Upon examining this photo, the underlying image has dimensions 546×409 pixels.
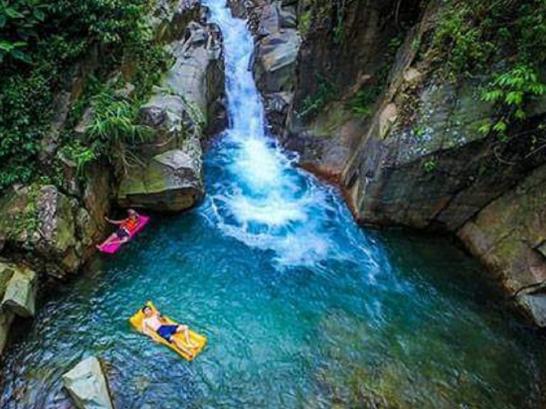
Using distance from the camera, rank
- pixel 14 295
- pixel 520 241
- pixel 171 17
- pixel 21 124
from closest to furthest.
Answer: pixel 14 295 < pixel 21 124 < pixel 520 241 < pixel 171 17

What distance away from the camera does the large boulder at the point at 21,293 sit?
6402mm

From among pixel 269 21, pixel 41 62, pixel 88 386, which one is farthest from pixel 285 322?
pixel 269 21

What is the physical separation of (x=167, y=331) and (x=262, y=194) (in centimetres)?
446

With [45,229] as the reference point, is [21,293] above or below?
below

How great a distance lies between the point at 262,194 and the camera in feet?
33.5

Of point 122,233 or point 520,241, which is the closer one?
point 520,241

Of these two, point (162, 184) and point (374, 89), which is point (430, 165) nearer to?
point (374, 89)

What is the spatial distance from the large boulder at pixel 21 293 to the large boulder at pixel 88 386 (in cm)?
140

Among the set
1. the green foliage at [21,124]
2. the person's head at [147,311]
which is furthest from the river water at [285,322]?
the green foliage at [21,124]

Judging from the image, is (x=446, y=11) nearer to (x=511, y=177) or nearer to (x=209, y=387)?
(x=511, y=177)

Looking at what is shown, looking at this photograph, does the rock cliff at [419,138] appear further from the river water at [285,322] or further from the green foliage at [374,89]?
the river water at [285,322]

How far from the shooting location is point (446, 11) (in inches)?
310

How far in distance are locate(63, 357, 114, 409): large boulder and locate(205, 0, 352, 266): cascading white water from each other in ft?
12.3

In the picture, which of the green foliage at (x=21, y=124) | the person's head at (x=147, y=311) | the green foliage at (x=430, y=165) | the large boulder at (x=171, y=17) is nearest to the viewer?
the person's head at (x=147, y=311)
